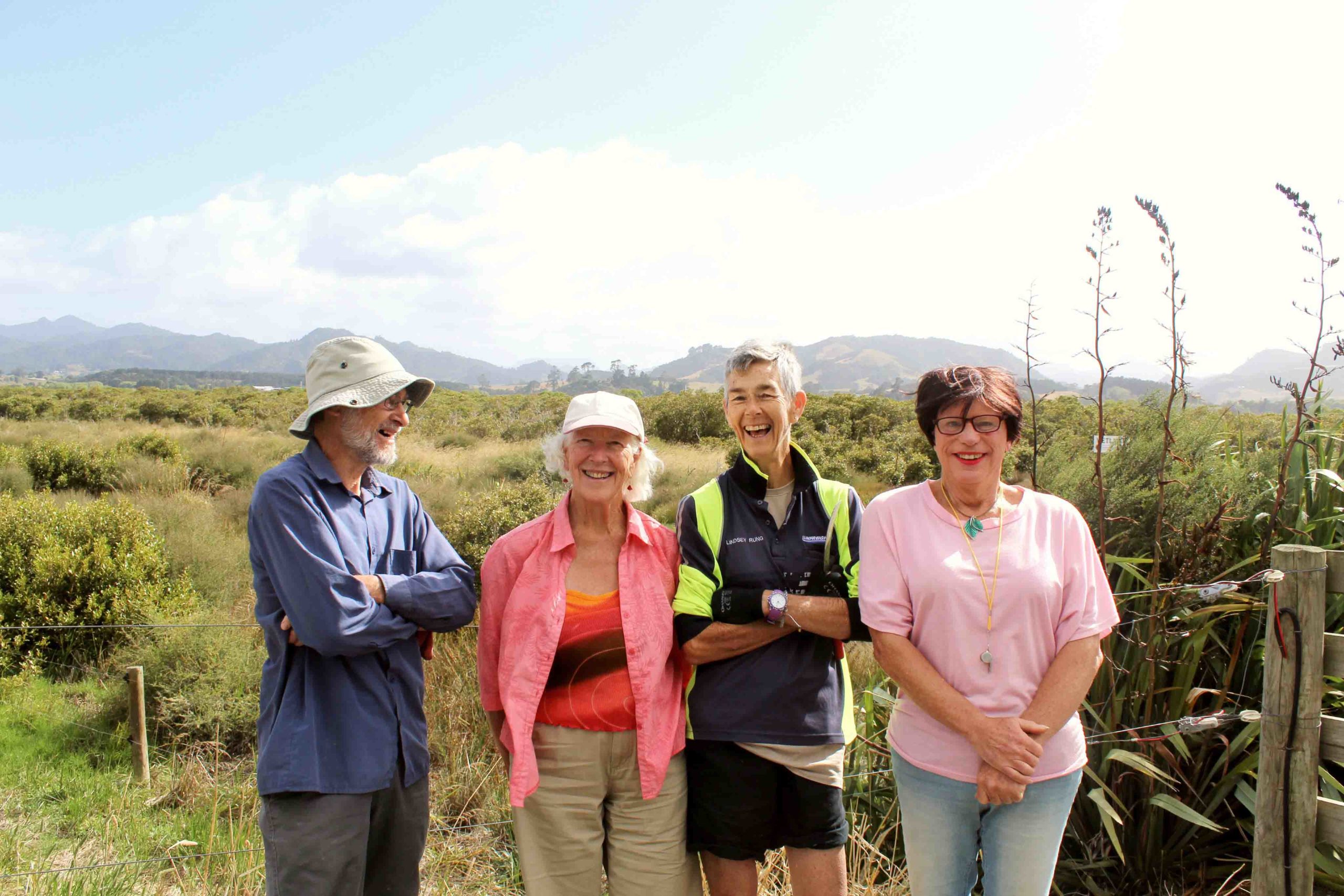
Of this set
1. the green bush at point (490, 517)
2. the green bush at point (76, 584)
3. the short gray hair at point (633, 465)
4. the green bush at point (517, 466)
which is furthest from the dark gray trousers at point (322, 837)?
the green bush at point (517, 466)

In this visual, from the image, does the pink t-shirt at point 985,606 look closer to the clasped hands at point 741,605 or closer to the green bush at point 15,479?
the clasped hands at point 741,605

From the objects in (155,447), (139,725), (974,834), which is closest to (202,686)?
(139,725)

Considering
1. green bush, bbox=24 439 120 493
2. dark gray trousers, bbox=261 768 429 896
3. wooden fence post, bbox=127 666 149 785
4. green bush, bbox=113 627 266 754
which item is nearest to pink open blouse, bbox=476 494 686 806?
dark gray trousers, bbox=261 768 429 896

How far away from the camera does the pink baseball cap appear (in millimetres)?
2344

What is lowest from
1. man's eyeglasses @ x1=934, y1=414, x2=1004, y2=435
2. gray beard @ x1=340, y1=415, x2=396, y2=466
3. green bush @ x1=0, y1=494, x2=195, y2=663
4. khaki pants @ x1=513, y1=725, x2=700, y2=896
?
green bush @ x1=0, y1=494, x2=195, y2=663

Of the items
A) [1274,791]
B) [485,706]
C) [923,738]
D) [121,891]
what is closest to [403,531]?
[485,706]

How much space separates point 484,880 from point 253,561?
2.06 meters

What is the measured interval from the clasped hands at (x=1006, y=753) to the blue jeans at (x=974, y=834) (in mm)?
76

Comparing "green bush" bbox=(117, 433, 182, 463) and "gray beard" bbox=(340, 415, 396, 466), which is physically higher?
"gray beard" bbox=(340, 415, 396, 466)

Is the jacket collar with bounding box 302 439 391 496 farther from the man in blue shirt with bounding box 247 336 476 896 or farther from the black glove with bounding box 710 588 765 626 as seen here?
the black glove with bounding box 710 588 765 626

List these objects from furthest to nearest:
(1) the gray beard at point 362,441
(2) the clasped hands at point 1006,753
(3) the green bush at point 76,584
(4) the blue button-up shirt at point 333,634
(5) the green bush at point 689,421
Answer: (5) the green bush at point 689,421
(3) the green bush at point 76,584
(1) the gray beard at point 362,441
(4) the blue button-up shirt at point 333,634
(2) the clasped hands at point 1006,753

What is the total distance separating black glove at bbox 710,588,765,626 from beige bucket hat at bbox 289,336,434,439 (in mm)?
1111

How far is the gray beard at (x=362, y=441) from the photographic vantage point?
90.7 inches

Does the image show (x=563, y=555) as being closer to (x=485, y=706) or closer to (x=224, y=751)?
(x=485, y=706)
